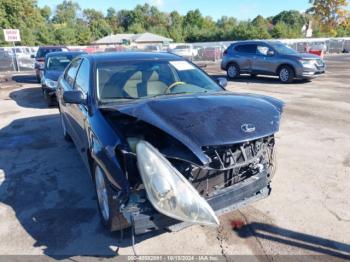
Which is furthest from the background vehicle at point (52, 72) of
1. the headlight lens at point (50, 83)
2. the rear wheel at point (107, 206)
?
the rear wheel at point (107, 206)

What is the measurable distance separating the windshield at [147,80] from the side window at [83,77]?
6.9 inches

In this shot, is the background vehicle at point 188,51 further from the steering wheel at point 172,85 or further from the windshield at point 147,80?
the steering wheel at point 172,85

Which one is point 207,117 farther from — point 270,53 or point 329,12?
point 329,12

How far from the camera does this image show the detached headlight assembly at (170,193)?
2.46 m

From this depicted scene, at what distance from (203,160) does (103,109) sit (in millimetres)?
1348

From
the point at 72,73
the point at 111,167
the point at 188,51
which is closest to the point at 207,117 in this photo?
the point at 111,167

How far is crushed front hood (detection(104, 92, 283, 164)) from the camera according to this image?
2.66m

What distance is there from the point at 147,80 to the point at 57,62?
25.9 feet

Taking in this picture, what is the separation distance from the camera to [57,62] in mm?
11023

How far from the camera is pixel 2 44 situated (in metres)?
55.4

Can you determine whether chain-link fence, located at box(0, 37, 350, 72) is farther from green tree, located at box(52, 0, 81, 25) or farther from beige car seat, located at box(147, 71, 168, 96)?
green tree, located at box(52, 0, 81, 25)

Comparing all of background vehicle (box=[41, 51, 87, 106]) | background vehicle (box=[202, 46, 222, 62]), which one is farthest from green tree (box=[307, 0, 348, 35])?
background vehicle (box=[41, 51, 87, 106])

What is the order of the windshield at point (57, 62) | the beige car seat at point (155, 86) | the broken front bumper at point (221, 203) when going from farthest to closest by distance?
the windshield at point (57, 62) → the beige car seat at point (155, 86) → the broken front bumper at point (221, 203)

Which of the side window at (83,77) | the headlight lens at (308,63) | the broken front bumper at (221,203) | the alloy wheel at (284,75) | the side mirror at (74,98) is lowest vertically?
the alloy wheel at (284,75)
